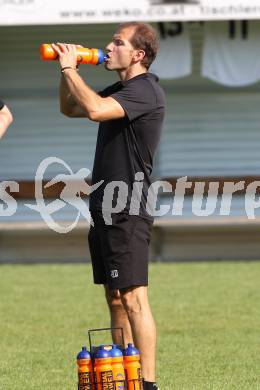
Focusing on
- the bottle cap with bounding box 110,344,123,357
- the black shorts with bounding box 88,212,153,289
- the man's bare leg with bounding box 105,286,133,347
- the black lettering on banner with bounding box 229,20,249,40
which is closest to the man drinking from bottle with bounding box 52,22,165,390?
the black shorts with bounding box 88,212,153,289

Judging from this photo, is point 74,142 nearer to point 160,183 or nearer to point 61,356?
point 160,183

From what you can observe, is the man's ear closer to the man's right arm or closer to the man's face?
the man's face

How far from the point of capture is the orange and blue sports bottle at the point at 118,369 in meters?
6.41

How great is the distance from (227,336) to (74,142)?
28.1 feet

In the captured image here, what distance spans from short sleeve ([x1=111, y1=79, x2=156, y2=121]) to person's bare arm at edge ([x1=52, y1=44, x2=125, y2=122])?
0.18 feet

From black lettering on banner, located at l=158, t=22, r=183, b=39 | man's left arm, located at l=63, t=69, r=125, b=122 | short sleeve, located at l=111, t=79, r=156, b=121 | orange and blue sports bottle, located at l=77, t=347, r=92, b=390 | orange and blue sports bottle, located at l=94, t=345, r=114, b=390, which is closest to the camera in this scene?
orange and blue sports bottle, located at l=94, t=345, r=114, b=390

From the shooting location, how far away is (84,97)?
21.7 ft

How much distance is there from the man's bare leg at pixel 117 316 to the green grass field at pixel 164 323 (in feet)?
1.68

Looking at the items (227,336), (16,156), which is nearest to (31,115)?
(16,156)

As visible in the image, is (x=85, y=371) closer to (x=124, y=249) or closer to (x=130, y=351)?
(x=130, y=351)

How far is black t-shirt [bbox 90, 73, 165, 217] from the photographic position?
6.93 metres

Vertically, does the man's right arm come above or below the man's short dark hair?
below

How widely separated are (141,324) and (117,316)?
0.34m

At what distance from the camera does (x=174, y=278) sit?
47.8 feet
